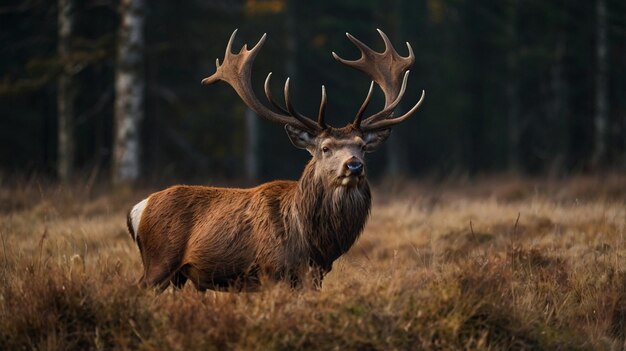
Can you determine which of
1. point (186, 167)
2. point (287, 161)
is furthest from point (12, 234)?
point (287, 161)

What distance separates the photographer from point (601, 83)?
23.8 m

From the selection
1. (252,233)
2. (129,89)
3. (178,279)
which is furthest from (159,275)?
(129,89)

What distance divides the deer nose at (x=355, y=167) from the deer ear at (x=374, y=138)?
2.01 ft

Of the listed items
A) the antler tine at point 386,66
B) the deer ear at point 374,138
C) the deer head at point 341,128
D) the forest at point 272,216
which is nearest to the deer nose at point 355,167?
the deer head at point 341,128

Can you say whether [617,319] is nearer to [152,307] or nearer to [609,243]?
[609,243]

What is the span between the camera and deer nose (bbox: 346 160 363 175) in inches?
254

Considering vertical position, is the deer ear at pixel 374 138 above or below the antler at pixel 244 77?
below

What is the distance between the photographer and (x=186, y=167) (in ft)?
82.7

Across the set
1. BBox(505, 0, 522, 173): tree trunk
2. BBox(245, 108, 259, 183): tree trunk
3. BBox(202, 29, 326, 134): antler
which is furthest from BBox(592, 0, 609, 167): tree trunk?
BBox(202, 29, 326, 134): antler

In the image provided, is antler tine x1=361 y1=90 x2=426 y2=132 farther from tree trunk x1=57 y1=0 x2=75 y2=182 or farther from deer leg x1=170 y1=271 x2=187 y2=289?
tree trunk x1=57 y1=0 x2=75 y2=182

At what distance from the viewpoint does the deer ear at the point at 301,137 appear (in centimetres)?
707

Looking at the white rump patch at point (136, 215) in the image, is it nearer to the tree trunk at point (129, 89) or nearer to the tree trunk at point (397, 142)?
the tree trunk at point (129, 89)

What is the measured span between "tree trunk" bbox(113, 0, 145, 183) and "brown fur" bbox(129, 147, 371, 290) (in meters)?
7.75

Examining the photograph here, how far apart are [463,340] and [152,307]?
188cm
